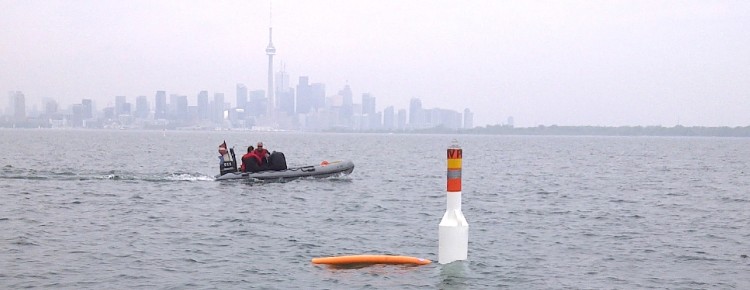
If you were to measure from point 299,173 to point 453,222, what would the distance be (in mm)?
21969

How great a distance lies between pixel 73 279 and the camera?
41.7 ft

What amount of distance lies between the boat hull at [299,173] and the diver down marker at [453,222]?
20450 mm

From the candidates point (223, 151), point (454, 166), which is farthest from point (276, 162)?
point (454, 166)

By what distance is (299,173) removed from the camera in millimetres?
32375

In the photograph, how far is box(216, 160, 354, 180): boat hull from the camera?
102ft

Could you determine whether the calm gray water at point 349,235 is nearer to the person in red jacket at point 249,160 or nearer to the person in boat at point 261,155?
the person in red jacket at point 249,160

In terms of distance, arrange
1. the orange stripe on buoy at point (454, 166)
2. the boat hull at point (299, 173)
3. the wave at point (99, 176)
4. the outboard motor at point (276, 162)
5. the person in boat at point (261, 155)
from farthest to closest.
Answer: the wave at point (99, 176) → the outboard motor at point (276, 162) → the person in boat at point (261, 155) → the boat hull at point (299, 173) → the orange stripe on buoy at point (454, 166)

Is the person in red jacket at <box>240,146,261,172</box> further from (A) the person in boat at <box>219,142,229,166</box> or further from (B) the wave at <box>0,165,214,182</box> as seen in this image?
(B) the wave at <box>0,165,214,182</box>

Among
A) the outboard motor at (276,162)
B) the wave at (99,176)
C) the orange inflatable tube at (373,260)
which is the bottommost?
the wave at (99,176)

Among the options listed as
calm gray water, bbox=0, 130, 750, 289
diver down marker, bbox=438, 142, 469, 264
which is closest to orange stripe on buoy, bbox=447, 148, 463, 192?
diver down marker, bbox=438, 142, 469, 264

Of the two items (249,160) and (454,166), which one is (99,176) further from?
(454,166)

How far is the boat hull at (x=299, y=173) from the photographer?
102 ft

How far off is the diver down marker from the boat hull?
Result: 2045 cm

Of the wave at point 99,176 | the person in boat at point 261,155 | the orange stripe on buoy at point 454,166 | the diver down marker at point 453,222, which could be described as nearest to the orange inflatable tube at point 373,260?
the diver down marker at point 453,222
